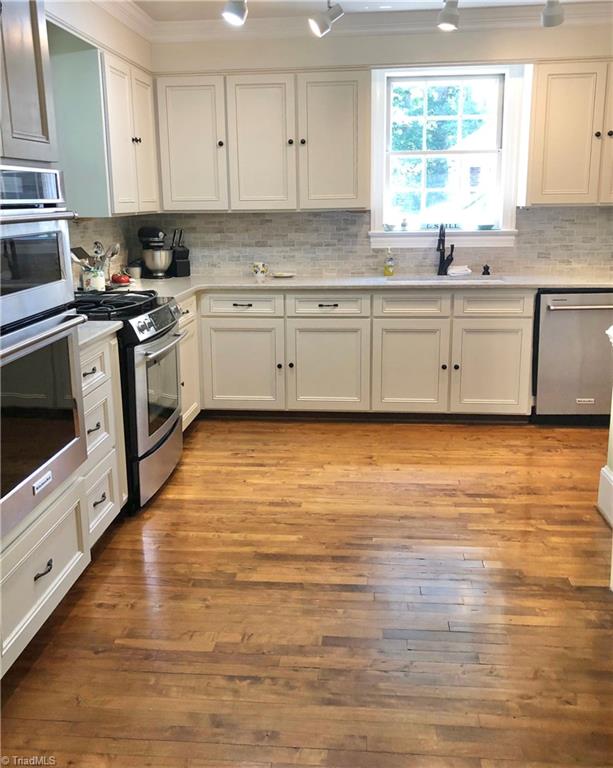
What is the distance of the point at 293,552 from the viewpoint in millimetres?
2828

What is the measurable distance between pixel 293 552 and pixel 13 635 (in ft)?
3.88

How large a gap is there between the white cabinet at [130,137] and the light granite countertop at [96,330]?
111 cm

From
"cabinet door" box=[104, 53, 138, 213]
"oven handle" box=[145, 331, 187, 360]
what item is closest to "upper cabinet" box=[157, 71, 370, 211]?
"cabinet door" box=[104, 53, 138, 213]

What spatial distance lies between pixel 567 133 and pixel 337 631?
11.2ft

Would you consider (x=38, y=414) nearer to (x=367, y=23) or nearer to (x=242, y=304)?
(x=242, y=304)

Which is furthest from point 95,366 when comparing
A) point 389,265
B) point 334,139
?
point 389,265

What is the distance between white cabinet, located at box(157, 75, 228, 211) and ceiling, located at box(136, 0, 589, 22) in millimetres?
405

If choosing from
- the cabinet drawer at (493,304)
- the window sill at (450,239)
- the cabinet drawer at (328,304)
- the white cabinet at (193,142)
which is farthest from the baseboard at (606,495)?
the white cabinet at (193,142)

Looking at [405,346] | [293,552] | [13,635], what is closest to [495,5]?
[405,346]

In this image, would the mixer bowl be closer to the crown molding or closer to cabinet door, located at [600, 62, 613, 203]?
the crown molding

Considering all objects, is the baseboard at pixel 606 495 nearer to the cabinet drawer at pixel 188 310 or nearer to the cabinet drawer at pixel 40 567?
the cabinet drawer at pixel 40 567

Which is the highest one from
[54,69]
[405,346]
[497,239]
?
[54,69]

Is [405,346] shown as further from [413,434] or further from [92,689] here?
[92,689]

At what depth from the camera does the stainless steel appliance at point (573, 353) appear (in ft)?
13.7
